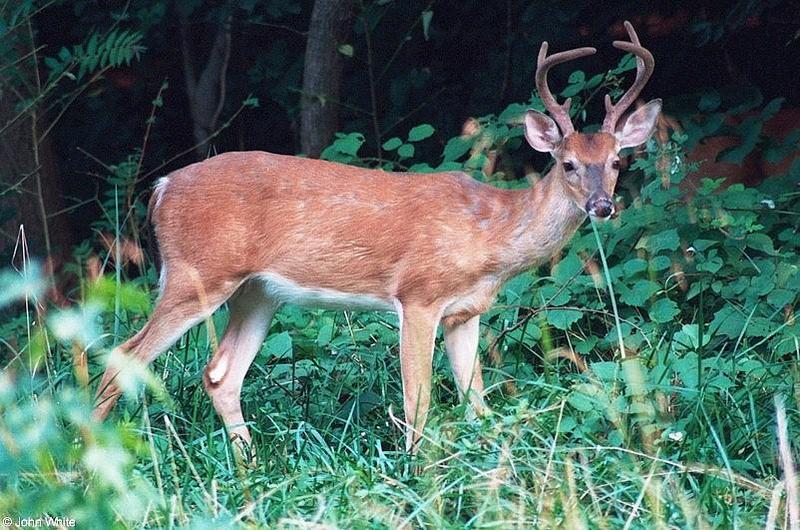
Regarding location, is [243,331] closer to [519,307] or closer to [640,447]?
[519,307]

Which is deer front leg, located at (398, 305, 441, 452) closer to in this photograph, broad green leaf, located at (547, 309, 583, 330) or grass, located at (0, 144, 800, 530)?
grass, located at (0, 144, 800, 530)

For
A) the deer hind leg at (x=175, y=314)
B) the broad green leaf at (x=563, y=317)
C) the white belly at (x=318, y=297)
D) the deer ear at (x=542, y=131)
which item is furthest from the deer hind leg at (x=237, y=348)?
the deer ear at (x=542, y=131)

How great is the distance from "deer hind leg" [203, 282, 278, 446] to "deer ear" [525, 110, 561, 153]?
4.26ft

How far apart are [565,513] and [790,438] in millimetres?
1192

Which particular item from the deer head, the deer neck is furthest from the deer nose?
the deer neck

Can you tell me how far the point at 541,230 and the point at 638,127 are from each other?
602 millimetres

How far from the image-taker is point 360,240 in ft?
18.3

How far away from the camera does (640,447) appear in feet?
14.3

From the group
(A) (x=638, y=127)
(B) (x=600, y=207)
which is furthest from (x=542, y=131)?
(B) (x=600, y=207)

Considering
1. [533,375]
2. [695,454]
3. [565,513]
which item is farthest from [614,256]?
[565,513]

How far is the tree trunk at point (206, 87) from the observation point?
9.30 metres

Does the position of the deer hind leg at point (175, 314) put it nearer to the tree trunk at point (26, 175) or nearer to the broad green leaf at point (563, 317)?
the broad green leaf at point (563, 317)

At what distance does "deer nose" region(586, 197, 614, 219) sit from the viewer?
499cm

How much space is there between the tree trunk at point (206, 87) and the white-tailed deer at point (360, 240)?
3716mm
